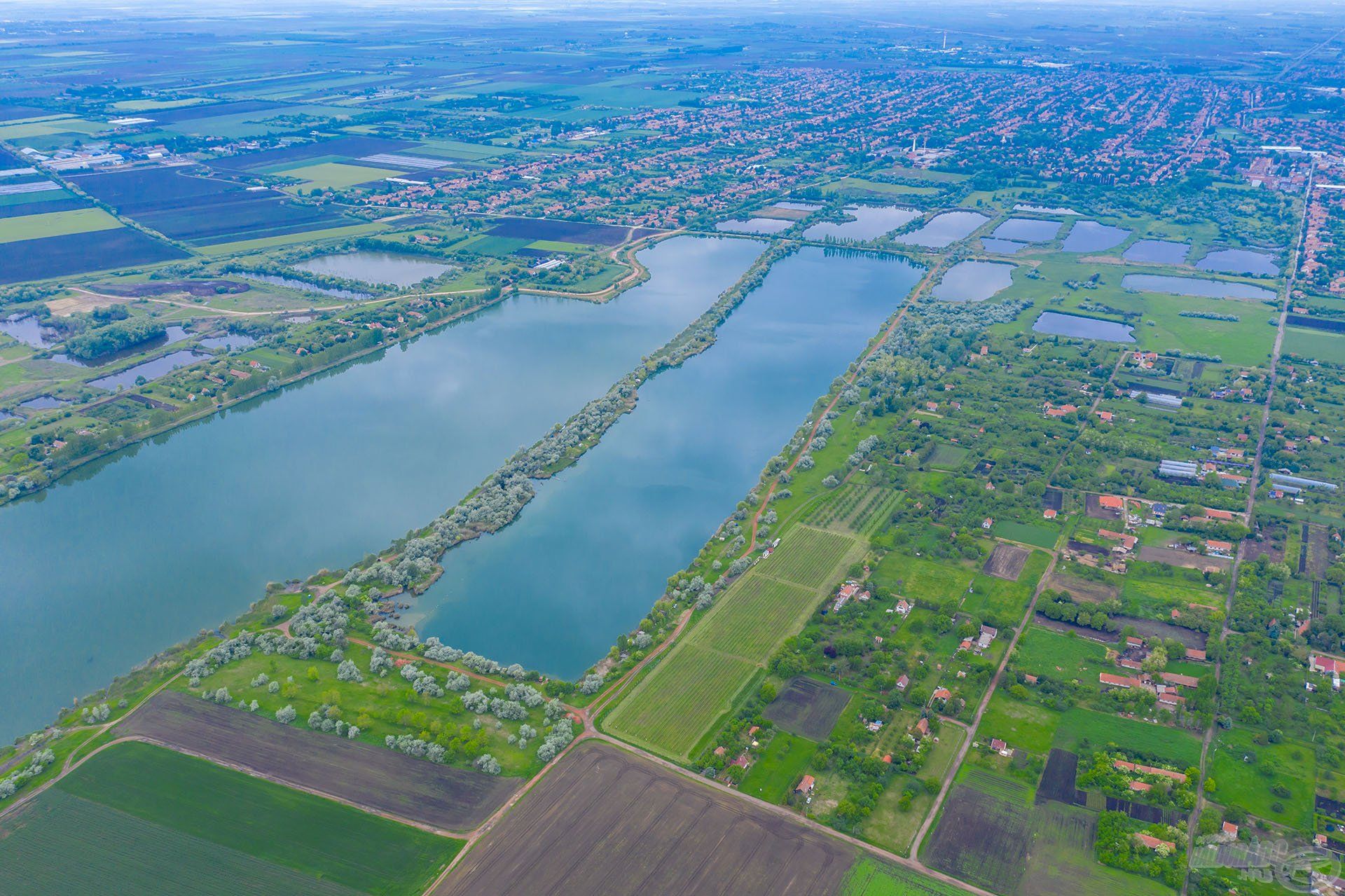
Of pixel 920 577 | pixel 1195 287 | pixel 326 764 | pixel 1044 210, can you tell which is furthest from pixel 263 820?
pixel 1044 210

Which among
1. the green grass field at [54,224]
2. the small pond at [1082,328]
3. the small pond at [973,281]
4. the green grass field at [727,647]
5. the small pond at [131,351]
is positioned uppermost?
the green grass field at [54,224]

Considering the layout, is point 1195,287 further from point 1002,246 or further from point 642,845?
point 642,845

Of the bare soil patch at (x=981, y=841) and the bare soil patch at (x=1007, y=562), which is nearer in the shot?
the bare soil patch at (x=981, y=841)

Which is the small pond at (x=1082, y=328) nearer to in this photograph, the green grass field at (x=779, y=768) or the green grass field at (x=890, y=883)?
the green grass field at (x=779, y=768)

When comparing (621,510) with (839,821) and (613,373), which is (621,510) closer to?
(613,373)

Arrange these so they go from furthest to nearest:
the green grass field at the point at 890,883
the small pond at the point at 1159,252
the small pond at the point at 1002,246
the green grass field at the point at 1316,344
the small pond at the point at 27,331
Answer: the small pond at the point at 1002,246, the small pond at the point at 1159,252, the small pond at the point at 27,331, the green grass field at the point at 1316,344, the green grass field at the point at 890,883

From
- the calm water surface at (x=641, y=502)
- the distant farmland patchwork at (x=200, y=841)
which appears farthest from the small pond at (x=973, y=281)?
the distant farmland patchwork at (x=200, y=841)

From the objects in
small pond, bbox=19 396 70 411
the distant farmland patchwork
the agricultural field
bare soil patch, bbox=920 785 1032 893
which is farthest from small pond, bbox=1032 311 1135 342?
small pond, bbox=19 396 70 411
